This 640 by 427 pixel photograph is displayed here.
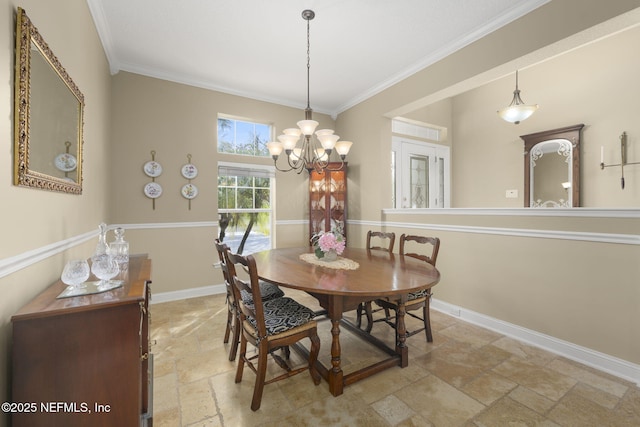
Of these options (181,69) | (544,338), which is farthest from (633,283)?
(181,69)

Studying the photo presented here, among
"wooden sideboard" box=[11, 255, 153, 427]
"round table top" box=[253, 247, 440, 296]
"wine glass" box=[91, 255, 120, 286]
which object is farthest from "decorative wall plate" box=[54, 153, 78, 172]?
"round table top" box=[253, 247, 440, 296]

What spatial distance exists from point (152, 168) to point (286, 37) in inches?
88.4

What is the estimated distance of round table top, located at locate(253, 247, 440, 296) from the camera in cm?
165

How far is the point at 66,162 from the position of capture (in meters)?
1.69

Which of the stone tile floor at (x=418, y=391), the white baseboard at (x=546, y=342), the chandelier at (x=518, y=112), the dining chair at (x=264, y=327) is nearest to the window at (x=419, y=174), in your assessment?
the chandelier at (x=518, y=112)

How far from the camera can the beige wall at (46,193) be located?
105 cm

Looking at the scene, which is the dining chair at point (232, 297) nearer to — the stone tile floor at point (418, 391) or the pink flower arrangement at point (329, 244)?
the stone tile floor at point (418, 391)

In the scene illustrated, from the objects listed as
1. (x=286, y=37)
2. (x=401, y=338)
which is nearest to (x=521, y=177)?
(x=401, y=338)

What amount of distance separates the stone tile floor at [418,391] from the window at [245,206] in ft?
5.94

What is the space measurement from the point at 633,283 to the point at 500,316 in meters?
1.01

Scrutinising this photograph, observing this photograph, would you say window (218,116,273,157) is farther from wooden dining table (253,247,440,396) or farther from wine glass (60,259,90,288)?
wine glass (60,259,90,288)

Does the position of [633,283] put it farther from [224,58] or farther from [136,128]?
[136,128]

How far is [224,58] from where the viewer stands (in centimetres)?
316

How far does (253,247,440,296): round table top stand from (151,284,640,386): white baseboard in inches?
45.2
